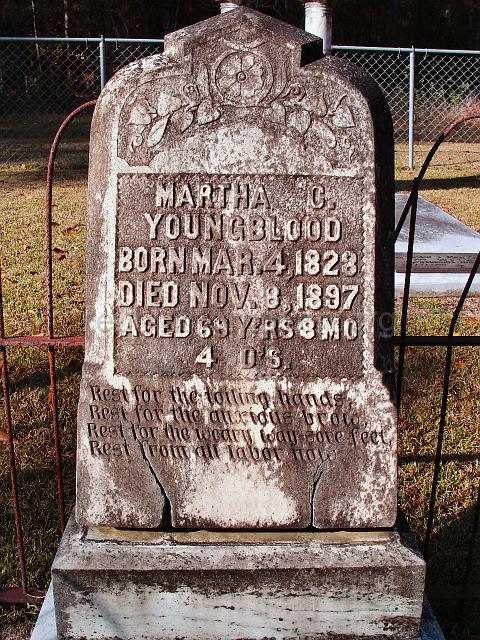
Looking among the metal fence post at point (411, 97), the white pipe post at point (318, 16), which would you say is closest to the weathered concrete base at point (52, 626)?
the white pipe post at point (318, 16)

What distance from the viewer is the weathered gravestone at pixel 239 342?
2.05 meters

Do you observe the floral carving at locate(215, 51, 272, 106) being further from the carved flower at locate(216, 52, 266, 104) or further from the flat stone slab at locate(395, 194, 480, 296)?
the flat stone slab at locate(395, 194, 480, 296)

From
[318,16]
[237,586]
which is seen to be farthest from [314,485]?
[318,16]

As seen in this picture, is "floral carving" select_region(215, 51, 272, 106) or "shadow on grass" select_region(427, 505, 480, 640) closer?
"floral carving" select_region(215, 51, 272, 106)

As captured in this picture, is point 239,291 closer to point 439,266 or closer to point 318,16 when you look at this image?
point 439,266

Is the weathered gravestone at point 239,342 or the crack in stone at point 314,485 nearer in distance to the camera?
the weathered gravestone at point 239,342

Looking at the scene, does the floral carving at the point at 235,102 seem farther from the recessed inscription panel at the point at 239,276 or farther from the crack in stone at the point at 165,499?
the crack in stone at the point at 165,499

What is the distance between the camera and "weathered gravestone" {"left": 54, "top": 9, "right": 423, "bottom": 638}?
80.6 inches

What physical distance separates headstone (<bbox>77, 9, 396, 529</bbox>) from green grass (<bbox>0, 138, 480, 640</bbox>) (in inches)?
35.7

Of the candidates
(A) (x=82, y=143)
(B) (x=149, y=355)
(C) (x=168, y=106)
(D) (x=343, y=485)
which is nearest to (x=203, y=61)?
(C) (x=168, y=106)

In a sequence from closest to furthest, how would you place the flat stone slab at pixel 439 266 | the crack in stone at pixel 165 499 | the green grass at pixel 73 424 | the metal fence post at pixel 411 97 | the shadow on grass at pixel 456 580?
the crack in stone at pixel 165 499 → the shadow on grass at pixel 456 580 → the green grass at pixel 73 424 → the flat stone slab at pixel 439 266 → the metal fence post at pixel 411 97

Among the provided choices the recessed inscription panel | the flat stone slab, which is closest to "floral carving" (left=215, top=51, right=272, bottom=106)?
the recessed inscription panel

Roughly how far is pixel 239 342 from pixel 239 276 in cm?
18

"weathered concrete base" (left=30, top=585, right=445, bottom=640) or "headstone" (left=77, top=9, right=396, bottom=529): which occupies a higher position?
"headstone" (left=77, top=9, right=396, bottom=529)
